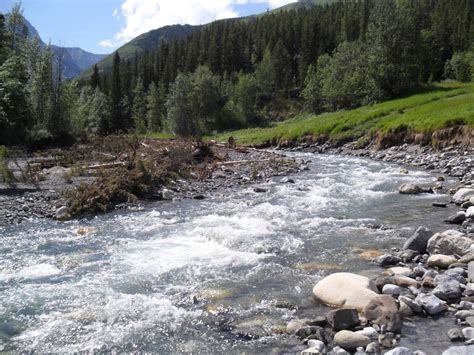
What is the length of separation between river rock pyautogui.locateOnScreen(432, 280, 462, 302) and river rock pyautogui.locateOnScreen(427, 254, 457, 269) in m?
1.59

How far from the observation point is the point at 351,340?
740 centimetres

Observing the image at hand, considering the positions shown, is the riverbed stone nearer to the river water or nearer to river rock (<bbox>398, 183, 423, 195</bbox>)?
the river water

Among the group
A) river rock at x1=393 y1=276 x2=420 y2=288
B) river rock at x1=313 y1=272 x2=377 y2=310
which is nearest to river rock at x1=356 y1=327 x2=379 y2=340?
river rock at x1=313 y1=272 x2=377 y2=310

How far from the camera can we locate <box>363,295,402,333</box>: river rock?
784 cm

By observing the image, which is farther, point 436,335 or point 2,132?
point 2,132

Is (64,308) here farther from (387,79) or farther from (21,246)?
(387,79)

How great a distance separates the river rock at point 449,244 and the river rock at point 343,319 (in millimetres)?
4671

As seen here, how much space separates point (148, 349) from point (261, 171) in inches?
918

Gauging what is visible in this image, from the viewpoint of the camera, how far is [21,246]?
13914mm

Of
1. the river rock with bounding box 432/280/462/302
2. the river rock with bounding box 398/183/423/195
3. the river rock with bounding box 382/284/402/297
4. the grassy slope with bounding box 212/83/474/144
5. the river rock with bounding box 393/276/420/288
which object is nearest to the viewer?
the river rock with bounding box 432/280/462/302

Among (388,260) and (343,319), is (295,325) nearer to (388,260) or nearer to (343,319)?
(343,319)

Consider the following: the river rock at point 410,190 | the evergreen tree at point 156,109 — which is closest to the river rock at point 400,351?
the river rock at point 410,190

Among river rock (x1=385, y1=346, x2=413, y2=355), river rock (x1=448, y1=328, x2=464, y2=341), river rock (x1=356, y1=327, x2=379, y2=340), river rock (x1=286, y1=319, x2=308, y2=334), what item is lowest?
river rock (x1=286, y1=319, x2=308, y2=334)

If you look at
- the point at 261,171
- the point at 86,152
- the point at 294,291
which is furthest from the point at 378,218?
the point at 86,152
